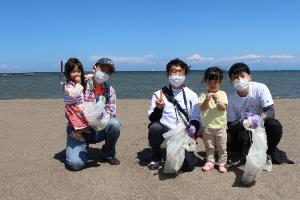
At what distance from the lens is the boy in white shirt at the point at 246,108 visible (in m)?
3.08

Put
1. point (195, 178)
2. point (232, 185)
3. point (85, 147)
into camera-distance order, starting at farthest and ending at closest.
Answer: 1. point (85, 147)
2. point (195, 178)
3. point (232, 185)

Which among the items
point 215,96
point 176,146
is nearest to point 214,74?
point 215,96

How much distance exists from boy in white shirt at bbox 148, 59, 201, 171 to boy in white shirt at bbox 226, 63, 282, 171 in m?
0.57

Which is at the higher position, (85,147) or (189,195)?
(85,147)

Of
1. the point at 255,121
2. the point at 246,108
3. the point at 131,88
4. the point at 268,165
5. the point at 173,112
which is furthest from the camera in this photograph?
the point at 131,88

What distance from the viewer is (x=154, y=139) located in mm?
3125

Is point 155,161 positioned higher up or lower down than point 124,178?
higher up

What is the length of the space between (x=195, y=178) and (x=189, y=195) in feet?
1.40

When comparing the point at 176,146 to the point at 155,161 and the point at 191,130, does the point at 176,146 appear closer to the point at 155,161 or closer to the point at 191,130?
the point at 191,130

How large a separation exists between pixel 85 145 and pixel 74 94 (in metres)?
0.86

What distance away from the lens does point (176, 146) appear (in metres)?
2.84

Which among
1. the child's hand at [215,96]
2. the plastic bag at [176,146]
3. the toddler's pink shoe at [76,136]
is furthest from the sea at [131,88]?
the toddler's pink shoe at [76,136]

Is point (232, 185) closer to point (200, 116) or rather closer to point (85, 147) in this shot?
point (200, 116)

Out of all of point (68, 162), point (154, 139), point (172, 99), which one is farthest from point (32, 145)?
point (172, 99)
